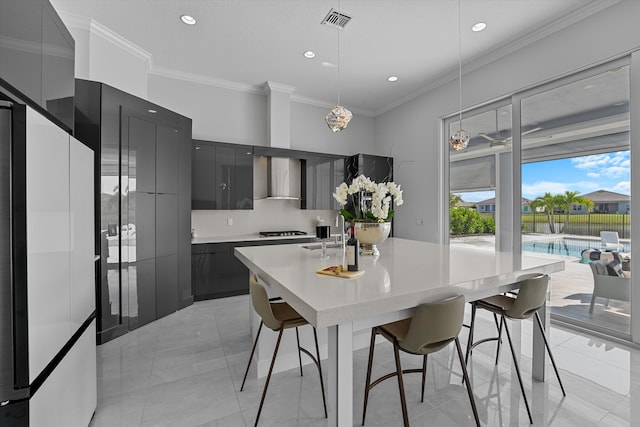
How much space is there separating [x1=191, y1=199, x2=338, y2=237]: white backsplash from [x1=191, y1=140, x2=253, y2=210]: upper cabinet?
321mm

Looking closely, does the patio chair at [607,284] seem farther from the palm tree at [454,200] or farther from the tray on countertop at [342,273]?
the tray on countertop at [342,273]

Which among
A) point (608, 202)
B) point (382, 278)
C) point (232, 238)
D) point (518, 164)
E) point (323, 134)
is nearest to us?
point (382, 278)


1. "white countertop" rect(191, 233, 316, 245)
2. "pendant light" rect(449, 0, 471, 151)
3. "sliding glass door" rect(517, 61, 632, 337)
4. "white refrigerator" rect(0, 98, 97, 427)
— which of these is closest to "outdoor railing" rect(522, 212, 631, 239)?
"sliding glass door" rect(517, 61, 632, 337)

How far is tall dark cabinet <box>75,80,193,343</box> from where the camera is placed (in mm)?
2773

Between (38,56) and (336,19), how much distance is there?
2.55m

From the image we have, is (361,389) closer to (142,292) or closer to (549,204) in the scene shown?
(142,292)

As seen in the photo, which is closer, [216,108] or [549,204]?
[549,204]

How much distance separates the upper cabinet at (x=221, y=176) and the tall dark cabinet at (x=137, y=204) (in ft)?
1.04

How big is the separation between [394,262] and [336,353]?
0.92m

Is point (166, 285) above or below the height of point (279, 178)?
below

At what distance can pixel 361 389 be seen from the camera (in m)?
1.99

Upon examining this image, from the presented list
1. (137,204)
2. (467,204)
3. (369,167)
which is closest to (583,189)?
(467,204)

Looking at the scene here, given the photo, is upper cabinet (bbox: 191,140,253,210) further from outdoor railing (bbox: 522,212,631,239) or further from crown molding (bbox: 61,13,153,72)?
outdoor railing (bbox: 522,212,631,239)

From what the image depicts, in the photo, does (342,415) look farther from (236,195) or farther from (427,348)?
(236,195)
